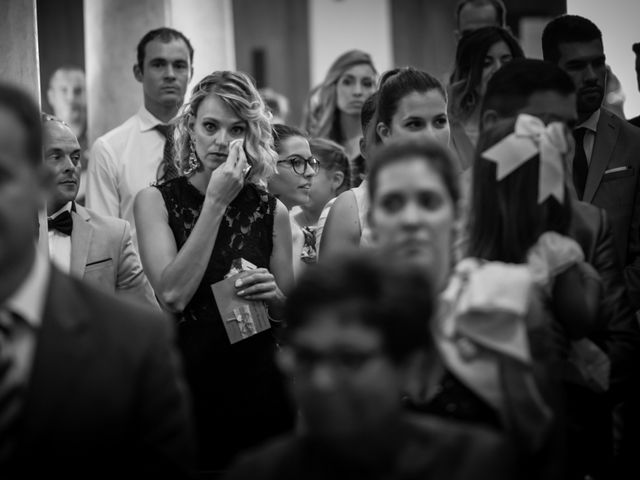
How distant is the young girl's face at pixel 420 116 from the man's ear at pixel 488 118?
41 cm

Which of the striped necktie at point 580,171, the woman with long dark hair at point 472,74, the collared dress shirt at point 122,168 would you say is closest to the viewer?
the striped necktie at point 580,171

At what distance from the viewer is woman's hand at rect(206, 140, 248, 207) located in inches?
173

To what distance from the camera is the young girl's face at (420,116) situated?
4.56 metres

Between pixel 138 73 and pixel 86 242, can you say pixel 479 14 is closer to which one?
pixel 138 73

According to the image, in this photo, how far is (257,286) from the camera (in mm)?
4320

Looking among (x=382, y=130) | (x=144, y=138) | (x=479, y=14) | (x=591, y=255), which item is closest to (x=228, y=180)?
(x=382, y=130)

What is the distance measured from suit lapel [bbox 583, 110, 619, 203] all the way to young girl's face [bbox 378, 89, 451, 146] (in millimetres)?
764

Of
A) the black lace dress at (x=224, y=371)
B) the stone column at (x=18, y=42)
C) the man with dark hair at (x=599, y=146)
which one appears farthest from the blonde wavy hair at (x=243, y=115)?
the man with dark hair at (x=599, y=146)

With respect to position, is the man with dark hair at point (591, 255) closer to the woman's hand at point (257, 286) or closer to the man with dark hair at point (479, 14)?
the woman's hand at point (257, 286)

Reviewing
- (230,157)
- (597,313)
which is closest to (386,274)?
(597,313)

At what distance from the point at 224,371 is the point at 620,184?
1.92m

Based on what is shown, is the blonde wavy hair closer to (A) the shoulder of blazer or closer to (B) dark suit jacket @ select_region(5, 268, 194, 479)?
(A) the shoulder of blazer

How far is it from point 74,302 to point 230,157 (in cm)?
197

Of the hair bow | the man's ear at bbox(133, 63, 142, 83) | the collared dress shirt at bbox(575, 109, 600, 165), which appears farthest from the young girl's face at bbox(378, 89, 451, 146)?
the man's ear at bbox(133, 63, 142, 83)
